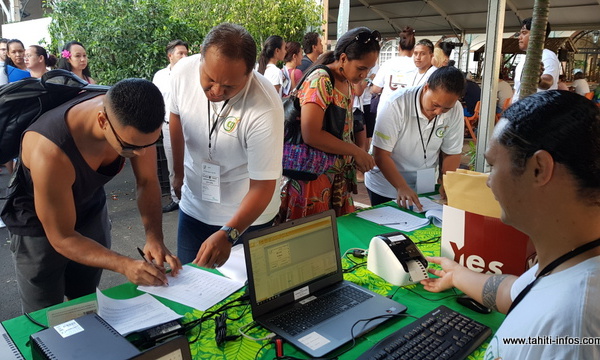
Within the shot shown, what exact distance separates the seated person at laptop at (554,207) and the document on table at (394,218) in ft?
3.97

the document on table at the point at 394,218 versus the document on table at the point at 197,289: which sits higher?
the document on table at the point at 394,218

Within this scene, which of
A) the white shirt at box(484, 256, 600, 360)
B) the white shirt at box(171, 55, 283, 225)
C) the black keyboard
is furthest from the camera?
the white shirt at box(171, 55, 283, 225)

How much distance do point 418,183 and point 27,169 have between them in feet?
6.14

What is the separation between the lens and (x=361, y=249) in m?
1.74

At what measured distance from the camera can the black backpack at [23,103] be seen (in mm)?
1488

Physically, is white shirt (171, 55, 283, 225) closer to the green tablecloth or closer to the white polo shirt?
the green tablecloth

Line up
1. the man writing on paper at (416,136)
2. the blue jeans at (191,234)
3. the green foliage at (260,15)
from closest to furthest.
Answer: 1. the blue jeans at (191,234)
2. the man writing on paper at (416,136)
3. the green foliage at (260,15)

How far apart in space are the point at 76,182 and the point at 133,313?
52 centimetres

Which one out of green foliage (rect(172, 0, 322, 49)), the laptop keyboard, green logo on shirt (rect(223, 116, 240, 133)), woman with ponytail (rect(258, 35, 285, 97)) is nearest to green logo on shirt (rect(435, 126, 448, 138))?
green logo on shirt (rect(223, 116, 240, 133))

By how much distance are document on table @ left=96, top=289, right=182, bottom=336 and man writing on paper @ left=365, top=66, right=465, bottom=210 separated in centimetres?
138

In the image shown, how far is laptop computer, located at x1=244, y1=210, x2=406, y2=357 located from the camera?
1187 mm

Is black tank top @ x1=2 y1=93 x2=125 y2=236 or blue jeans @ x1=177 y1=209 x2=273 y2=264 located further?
blue jeans @ x1=177 y1=209 x2=273 y2=264

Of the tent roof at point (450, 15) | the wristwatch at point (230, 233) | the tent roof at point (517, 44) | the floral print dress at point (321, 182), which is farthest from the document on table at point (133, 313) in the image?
the tent roof at point (517, 44)

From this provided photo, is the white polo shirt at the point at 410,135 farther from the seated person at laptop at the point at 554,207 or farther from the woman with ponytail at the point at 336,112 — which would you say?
the seated person at laptop at the point at 554,207
